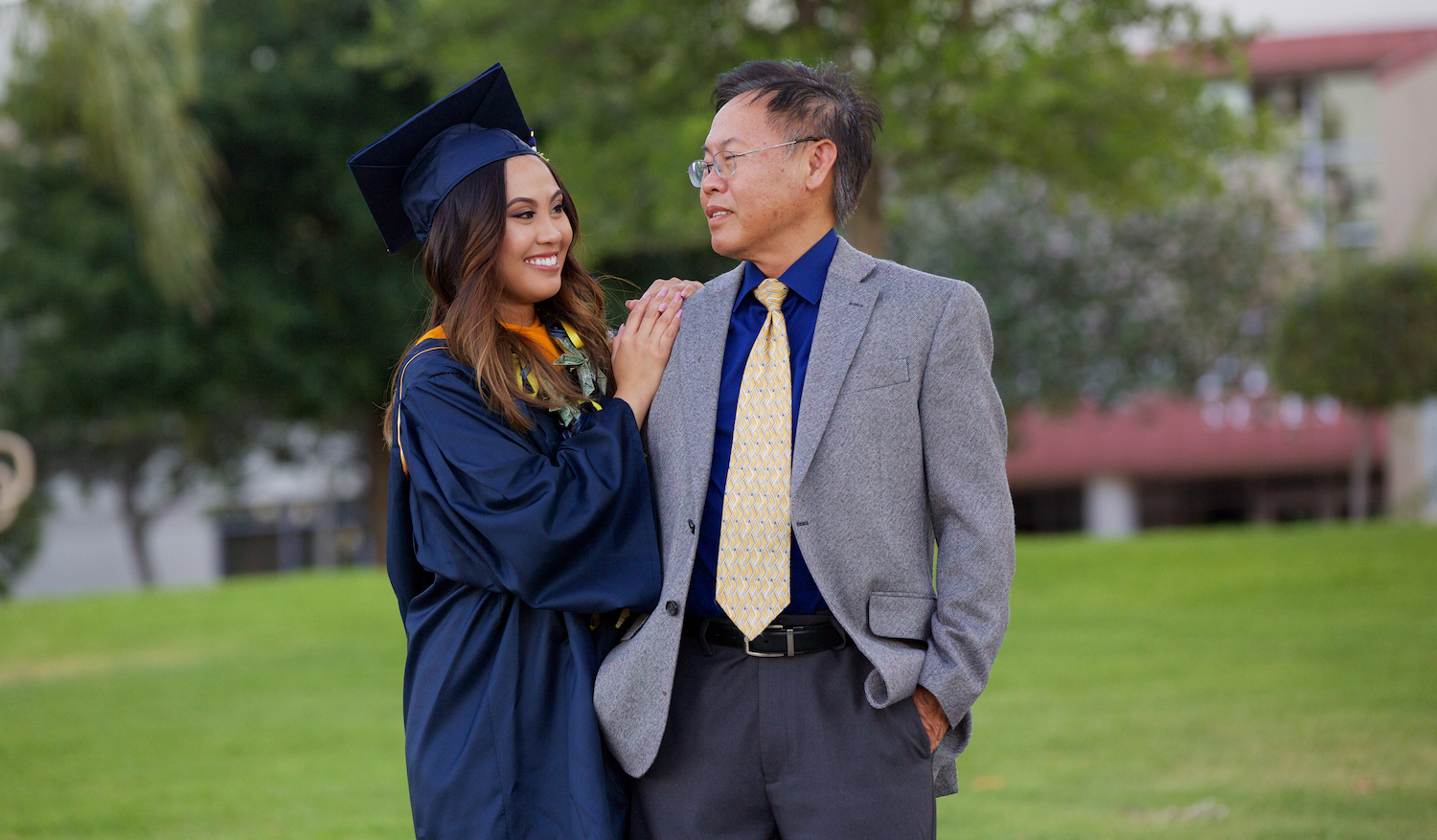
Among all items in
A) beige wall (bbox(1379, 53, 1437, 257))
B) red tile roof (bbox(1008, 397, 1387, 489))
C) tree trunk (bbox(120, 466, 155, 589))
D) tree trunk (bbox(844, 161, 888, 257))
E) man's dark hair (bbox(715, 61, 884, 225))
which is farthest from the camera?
red tile roof (bbox(1008, 397, 1387, 489))

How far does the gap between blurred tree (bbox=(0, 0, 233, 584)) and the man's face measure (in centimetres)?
662

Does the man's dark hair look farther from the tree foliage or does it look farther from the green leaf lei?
the tree foliage

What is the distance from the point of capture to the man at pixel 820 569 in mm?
2625

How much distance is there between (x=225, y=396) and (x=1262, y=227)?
1560cm

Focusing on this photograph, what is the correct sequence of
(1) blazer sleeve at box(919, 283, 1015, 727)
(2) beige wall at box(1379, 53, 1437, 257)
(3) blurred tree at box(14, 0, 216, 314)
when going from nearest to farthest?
(1) blazer sleeve at box(919, 283, 1015, 727), (3) blurred tree at box(14, 0, 216, 314), (2) beige wall at box(1379, 53, 1437, 257)

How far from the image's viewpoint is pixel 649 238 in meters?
12.7

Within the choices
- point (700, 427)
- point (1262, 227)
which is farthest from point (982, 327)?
point (1262, 227)

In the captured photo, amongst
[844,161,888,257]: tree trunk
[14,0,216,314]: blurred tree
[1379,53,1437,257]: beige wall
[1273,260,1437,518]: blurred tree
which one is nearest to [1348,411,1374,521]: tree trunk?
[1273,260,1437,518]: blurred tree

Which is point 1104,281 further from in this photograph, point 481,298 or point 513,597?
point 513,597

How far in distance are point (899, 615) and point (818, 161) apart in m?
0.93

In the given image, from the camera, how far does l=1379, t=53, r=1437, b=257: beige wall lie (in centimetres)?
2427

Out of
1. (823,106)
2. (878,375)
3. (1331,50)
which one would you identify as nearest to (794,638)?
(878,375)

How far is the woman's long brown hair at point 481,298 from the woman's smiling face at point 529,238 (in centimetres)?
2

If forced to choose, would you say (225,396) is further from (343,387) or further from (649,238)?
(649,238)
